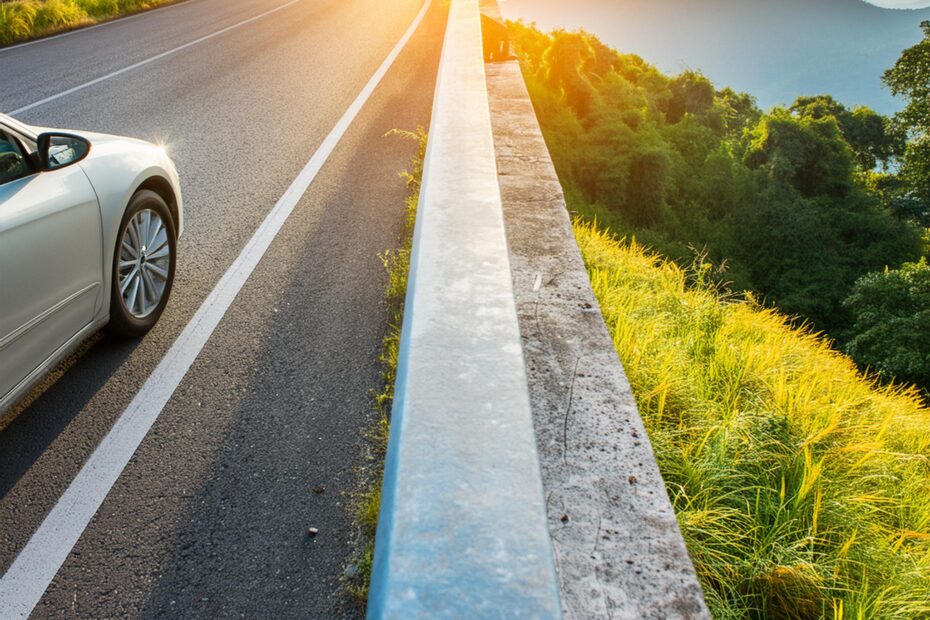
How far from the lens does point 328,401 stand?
10.2 ft

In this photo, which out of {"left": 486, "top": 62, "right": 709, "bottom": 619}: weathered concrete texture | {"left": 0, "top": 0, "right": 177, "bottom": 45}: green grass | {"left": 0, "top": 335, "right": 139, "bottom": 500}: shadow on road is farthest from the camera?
{"left": 0, "top": 0, "right": 177, "bottom": 45}: green grass

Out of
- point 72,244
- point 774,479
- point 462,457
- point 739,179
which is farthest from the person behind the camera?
point 739,179

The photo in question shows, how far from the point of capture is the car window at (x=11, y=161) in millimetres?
2756

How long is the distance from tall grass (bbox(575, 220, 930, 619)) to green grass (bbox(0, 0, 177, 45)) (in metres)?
13.7

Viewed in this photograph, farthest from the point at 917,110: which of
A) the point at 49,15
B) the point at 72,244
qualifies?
the point at 72,244

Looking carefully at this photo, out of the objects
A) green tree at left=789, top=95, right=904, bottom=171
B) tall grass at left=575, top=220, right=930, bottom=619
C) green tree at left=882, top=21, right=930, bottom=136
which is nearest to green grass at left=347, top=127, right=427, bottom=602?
tall grass at left=575, top=220, right=930, bottom=619

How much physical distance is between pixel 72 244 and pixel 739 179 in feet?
141

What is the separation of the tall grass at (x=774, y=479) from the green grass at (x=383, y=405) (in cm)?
110

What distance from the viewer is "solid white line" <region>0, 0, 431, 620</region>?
2217 mm

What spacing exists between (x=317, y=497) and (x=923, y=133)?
1910 inches

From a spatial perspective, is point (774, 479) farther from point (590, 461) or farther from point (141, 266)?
point (141, 266)

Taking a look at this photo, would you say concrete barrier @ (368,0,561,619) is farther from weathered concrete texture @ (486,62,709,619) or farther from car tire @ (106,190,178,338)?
car tire @ (106,190,178,338)

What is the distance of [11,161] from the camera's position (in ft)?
9.21

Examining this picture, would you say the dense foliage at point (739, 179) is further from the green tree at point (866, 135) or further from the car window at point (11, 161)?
the car window at point (11, 161)
